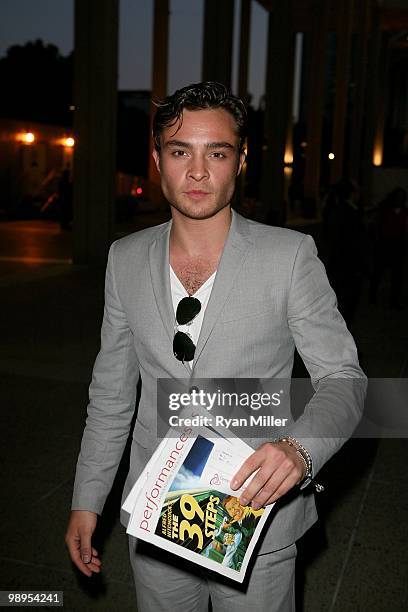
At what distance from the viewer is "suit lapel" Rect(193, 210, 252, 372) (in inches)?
79.3

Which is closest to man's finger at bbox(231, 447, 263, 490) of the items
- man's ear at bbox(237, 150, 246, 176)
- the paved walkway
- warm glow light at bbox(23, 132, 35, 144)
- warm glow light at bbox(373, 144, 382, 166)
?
man's ear at bbox(237, 150, 246, 176)

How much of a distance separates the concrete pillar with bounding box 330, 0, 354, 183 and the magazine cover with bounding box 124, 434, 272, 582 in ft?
139

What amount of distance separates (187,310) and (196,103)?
0.61 metres

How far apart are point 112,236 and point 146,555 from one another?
14.2 meters

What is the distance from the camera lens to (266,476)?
1.55m

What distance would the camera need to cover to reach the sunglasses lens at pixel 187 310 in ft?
A: 6.82

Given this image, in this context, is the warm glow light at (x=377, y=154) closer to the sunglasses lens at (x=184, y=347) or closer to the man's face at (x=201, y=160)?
the man's face at (x=201, y=160)

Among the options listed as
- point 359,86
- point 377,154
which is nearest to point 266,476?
point 359,86

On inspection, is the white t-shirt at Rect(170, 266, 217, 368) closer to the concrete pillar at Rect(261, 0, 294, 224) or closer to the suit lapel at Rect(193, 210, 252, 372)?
the suit lapel at Rect(193, 210, 252, 372)

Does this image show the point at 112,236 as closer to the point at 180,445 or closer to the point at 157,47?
the point at 180,445

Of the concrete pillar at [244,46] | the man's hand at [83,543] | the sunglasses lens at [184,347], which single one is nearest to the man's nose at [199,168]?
the sunglasses lens at [184,347]

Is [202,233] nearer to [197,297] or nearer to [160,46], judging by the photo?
[197,297]

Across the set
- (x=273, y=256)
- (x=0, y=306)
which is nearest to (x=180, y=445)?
(x=273, y=256)

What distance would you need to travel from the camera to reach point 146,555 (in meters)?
2.17
